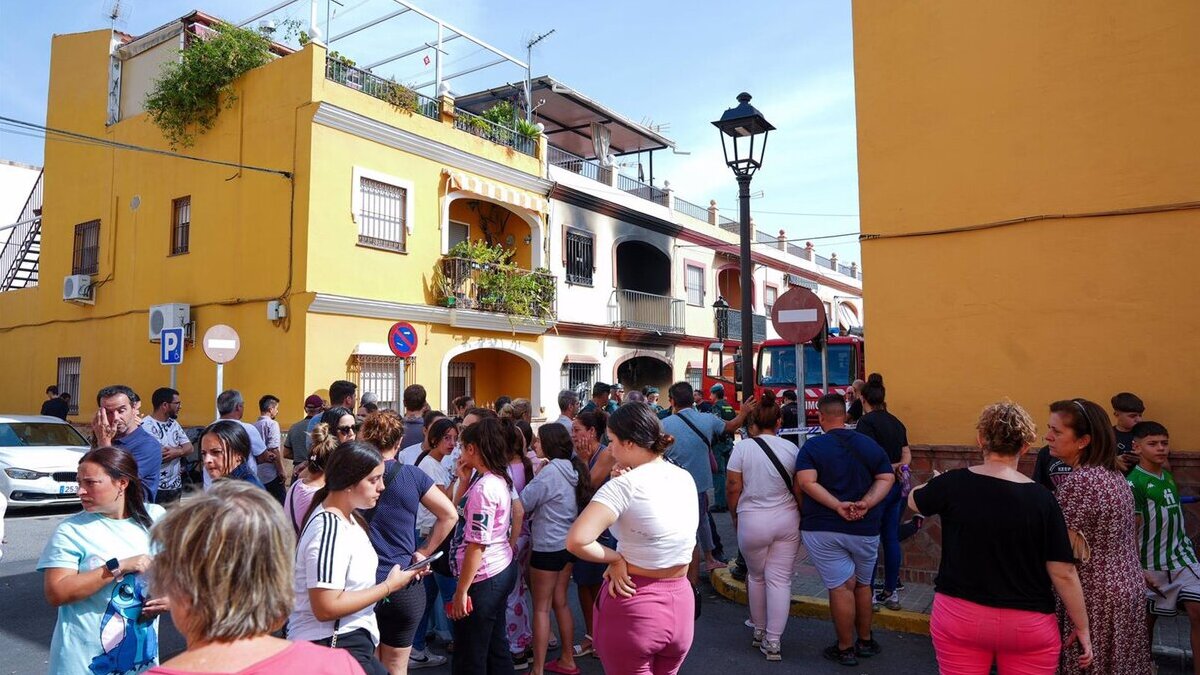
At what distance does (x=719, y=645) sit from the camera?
18.5 ft

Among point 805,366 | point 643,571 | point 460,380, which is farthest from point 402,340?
point 643,571

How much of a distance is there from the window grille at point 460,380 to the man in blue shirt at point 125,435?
11.6m

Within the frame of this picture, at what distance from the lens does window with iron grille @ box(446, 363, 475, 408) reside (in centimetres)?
1741

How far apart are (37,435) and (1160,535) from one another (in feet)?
46.0

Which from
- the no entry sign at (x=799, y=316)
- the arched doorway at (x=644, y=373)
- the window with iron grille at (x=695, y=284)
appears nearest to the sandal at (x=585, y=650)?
the no entry sign at (x=799, y=316)

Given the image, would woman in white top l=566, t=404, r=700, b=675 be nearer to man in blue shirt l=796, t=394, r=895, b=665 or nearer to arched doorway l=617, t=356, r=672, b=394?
man in blue shirt l=796, t=394, r=895, b=665

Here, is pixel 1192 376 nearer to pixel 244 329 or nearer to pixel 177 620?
pixel 177 620

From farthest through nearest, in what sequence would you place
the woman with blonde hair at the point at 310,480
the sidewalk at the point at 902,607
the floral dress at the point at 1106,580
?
the sidewalk at the point at 902,607
the woman with blonde hair at the point at 310,480
the floral dress at the point at 1106,580

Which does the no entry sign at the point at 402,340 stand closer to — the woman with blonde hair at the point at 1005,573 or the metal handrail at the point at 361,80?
Answer: the metal handrail at the point at 361,80

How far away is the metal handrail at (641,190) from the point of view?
2170cm

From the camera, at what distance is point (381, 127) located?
1459 centimetres

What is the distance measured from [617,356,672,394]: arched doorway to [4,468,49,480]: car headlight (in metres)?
13.9

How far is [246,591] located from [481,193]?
15.3m

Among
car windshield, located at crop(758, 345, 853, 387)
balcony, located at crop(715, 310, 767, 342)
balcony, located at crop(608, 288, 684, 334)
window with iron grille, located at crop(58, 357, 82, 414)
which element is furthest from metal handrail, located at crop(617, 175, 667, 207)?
window with iron grille, located at crop(58, 357, 82, 414)
